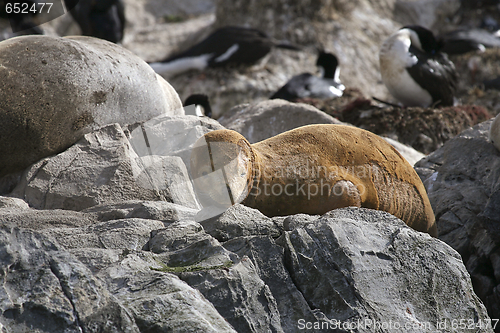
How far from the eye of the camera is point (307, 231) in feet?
8.16

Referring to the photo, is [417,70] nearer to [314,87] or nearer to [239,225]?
[314,87]

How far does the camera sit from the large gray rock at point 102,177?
10.0 ft

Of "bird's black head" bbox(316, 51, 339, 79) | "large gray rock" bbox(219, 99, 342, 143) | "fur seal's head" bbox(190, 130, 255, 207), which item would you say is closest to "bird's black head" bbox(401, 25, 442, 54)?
"bird's black head" bbox(316, 51, 339, 79)

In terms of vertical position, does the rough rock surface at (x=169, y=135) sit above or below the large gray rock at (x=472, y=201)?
above

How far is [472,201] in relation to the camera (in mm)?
4152

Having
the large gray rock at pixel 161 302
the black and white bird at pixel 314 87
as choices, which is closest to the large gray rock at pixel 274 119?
the black and white bird at pixel 314 87

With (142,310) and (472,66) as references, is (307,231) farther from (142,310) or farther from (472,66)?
(472,66)

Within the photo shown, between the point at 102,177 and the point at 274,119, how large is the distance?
2.56 metres

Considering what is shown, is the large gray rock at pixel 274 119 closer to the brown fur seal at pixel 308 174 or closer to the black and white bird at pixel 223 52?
the brown fur seal at pixel 308 174

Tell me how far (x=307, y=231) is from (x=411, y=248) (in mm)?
533

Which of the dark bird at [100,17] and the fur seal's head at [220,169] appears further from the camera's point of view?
the dark bird at [100,17]

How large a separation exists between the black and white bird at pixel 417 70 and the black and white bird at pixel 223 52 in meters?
3.19

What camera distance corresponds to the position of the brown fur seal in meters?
2.73

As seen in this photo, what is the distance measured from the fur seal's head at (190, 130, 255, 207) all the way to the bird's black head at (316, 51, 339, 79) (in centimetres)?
683
